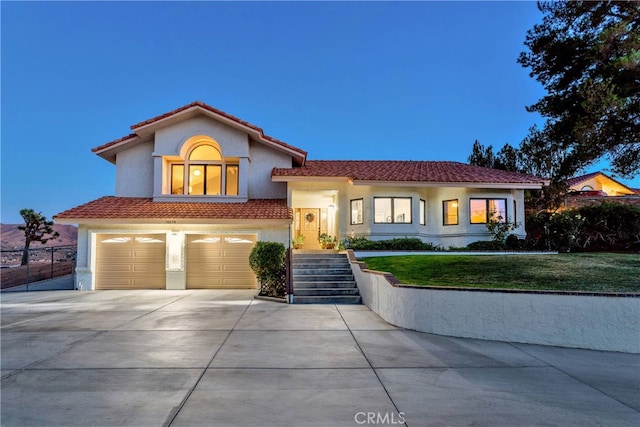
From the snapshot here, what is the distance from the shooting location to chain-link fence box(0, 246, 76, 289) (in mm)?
18261

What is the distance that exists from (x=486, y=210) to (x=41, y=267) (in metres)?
23.9

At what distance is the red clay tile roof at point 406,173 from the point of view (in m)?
18.1

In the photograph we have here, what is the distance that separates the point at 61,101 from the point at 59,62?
2032cm

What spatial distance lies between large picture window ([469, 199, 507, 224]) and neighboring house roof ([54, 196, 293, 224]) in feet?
31.6

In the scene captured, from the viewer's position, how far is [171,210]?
16.3m

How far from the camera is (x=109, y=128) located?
14550cm

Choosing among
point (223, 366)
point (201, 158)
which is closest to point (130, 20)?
point (201, 158)

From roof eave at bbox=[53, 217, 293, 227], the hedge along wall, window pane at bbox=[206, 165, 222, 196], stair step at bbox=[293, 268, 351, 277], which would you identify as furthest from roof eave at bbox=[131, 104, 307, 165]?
the hedge along wall

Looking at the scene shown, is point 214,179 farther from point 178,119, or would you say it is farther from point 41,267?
point 41,267

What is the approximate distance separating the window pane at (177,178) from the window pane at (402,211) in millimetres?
10978

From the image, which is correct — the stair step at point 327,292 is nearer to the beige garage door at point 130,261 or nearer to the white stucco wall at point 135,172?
the beige garage door at point 130,261

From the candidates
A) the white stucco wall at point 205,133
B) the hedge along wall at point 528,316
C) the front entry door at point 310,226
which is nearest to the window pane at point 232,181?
the white stucco wall at point 205,133

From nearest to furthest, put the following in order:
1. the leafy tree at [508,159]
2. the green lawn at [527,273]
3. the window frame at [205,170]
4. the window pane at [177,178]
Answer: the green lawn at [527,273]
the window frame at [205,170]
the window pane at [177,178]
the leafy tree at [508,159]

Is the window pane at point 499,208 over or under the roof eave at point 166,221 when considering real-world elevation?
over
